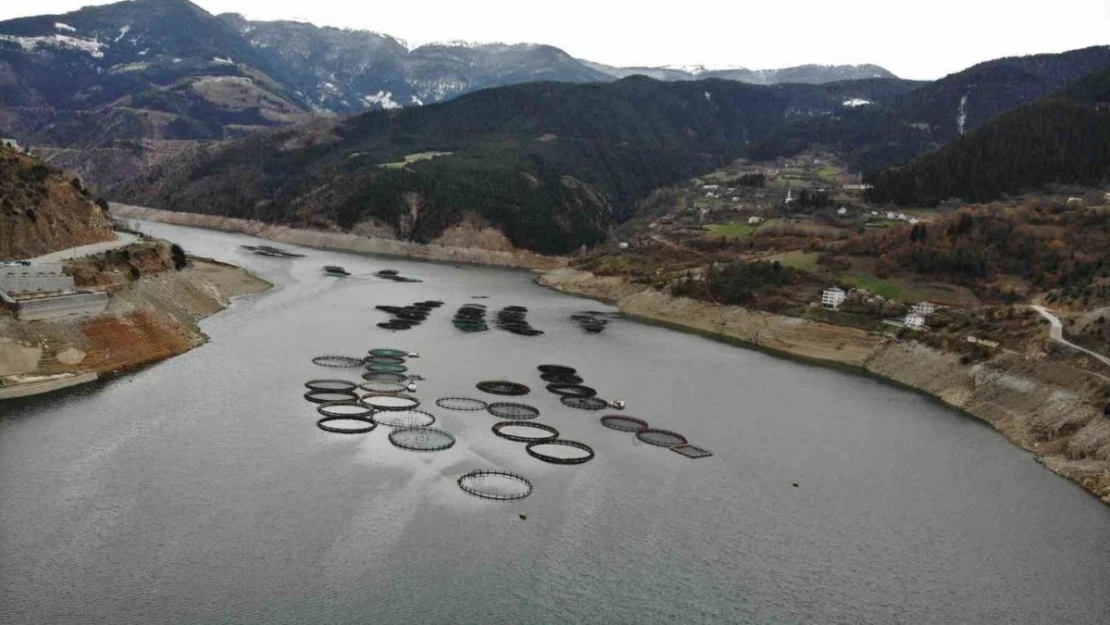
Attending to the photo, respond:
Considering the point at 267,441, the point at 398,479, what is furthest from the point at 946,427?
the point at 267,441

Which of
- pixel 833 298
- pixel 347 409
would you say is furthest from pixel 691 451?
pixel 833 298

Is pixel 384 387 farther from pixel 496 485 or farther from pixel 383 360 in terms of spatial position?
pixel 496 485

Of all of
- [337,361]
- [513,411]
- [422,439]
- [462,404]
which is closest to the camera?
[422,439]

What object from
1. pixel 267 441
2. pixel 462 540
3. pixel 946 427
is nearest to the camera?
pixel 462 540

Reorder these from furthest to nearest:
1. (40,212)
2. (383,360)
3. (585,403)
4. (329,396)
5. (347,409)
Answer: (40,212)
(383,360)
(585,403)
(329,396)
(347,409)

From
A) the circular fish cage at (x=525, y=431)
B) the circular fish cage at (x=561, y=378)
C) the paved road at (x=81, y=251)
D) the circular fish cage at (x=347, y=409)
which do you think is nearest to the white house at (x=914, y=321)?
the circular fish cage at (x=561, y=378)

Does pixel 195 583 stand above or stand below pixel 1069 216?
below

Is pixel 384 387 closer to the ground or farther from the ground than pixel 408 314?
farther from the ground

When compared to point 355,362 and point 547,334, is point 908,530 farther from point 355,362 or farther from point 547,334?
point 547,334
